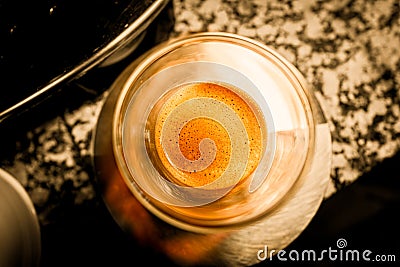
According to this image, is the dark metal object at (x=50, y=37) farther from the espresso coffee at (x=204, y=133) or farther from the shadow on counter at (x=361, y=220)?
the shadow on counter at (x=361, y=220)

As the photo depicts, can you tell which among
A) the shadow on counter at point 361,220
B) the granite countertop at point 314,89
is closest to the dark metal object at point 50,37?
the granite countertop at point 314,89

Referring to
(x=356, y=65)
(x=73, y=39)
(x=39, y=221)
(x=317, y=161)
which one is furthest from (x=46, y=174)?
(x=356, y=65)

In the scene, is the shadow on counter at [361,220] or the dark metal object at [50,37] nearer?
the dark metal object at [50,37]

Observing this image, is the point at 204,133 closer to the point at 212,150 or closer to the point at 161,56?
the point at 212,150

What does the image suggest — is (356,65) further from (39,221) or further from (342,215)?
(39,221)

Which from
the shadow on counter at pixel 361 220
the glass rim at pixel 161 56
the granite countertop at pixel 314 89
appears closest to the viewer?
the glass rim at pixel 161 56

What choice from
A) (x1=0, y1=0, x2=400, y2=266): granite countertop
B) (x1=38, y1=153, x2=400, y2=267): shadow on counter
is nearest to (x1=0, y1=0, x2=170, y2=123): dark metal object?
(x1=0, y1=0, x2=400, y2=266): granite countertop
